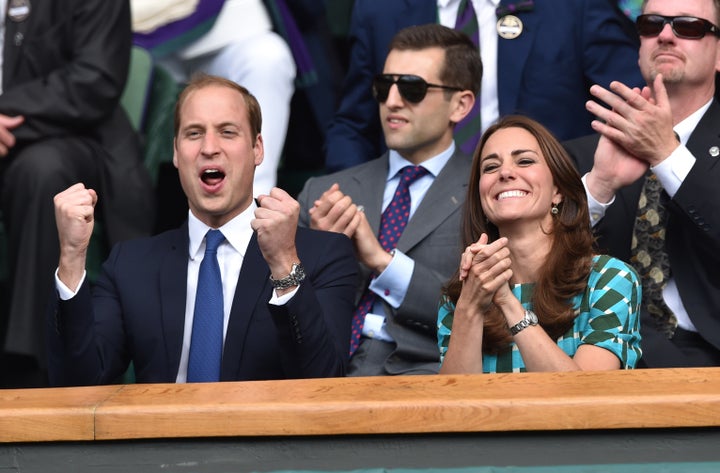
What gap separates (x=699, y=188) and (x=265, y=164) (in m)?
1.64

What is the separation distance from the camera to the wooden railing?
2.47m

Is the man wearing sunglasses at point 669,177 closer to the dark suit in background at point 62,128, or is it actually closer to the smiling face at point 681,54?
the smiling face at point 681,54

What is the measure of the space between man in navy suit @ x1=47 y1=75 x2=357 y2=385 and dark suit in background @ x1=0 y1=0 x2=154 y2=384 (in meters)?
0.80

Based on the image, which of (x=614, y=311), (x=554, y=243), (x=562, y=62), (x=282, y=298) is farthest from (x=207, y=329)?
(x=562, y=62)

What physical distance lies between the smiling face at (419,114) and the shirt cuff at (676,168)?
83 cm

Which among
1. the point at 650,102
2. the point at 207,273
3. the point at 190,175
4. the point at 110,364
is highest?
the point at 650,102

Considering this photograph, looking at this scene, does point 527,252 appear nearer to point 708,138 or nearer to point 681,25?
point 708,138

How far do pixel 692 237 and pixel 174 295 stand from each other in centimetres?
141

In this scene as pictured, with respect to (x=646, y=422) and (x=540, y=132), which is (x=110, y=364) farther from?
(x=646, y=422)

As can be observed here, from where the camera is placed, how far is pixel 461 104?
4.36 m

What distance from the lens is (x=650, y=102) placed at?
12.1 feet

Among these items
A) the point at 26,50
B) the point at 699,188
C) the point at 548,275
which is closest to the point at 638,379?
the point at 548,275

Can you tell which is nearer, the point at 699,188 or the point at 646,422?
the point at 646,422

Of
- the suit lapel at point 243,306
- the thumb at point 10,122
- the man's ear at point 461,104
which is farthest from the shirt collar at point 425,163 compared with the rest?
the thumb at point 10,122
